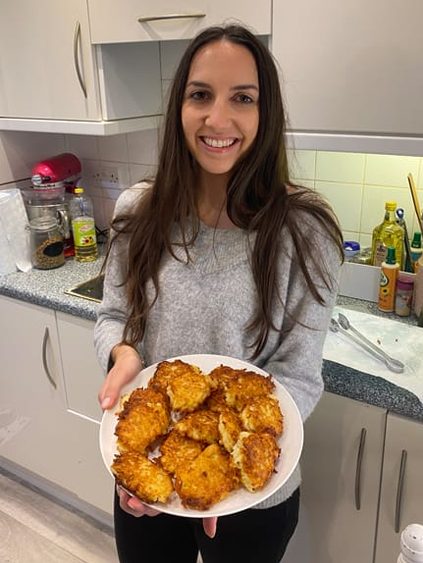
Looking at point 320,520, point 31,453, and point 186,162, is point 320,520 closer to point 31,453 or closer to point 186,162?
point 186,162

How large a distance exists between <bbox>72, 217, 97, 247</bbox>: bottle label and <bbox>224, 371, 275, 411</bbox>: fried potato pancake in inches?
44.2

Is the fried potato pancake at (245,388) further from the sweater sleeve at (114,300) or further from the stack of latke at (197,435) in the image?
the sweater sleeve at (114,300)

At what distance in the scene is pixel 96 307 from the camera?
1.57 m

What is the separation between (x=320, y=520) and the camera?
1358mm

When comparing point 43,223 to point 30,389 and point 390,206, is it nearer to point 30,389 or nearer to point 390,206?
point 30,389

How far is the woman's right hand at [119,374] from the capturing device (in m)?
0.99

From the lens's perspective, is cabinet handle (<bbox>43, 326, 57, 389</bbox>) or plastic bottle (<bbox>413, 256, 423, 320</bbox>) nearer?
plastic bottle (<bbox>413, 256, 423, 320</bbox>)

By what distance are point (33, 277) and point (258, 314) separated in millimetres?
1014

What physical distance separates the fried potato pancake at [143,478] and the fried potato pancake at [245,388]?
173mm

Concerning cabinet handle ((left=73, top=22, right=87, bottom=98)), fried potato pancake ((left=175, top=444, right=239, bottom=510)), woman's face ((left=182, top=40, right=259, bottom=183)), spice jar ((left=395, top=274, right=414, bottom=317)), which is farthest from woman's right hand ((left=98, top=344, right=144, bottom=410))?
cabinet handle ((left=73, top=22, right=87, bottom=98))

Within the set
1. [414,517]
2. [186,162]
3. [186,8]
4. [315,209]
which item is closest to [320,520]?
[414,517]

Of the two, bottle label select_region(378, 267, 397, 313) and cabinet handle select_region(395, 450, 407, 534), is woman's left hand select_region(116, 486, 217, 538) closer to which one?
cabinet handle select_region(395, 450, 407, 534)

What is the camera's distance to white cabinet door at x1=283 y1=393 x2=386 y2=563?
4.00ft

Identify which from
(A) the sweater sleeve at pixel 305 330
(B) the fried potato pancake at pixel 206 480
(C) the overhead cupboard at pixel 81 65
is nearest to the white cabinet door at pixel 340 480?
(A) the sweater sleeve at pixel 305 330
